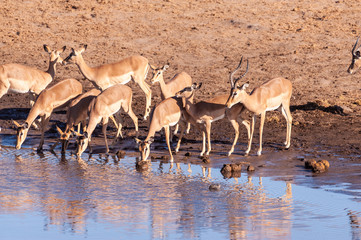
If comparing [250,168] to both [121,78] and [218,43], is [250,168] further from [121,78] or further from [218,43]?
[218,43]

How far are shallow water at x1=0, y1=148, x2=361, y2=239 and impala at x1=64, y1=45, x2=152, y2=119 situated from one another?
181 inches

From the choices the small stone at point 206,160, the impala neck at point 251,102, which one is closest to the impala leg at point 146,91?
the impala neck at point 251,102

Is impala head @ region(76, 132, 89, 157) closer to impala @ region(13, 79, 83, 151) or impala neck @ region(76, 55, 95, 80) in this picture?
impala @ region(13, 79, 83, 151)

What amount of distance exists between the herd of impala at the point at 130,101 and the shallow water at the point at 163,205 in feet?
4.43

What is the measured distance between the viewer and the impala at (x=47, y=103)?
13859mm

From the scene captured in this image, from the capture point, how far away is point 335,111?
49.7ft

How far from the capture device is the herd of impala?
510 inches

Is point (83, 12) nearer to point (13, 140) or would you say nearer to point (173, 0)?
point (173, 0)

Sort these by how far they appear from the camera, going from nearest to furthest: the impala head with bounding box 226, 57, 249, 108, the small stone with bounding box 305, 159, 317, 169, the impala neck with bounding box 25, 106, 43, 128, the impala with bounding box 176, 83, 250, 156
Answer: the small stone with bounding box 305, 159, 317, 169
the impala head with bounding box 226, 57, 249, 108
the impala with bounding box 176, 83, 250, 156
the impala neck with bounding box 25, 106, 43, 128

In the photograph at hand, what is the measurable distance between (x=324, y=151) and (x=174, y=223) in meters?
5.16

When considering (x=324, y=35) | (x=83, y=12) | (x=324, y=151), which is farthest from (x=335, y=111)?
(x=83, y=12)

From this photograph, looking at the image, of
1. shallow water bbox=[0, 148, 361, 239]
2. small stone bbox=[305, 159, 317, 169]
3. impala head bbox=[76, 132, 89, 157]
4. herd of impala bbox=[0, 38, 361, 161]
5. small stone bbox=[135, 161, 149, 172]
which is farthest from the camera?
impala head bbox=[76, 132, 89, 157]

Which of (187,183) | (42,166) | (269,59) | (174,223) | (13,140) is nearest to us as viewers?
(174,223)

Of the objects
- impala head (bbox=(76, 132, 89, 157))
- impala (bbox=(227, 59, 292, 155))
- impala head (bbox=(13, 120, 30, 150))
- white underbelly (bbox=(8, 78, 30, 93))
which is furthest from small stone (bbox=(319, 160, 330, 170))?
white underbelly (bbox=(8, 78, 30, 93))
